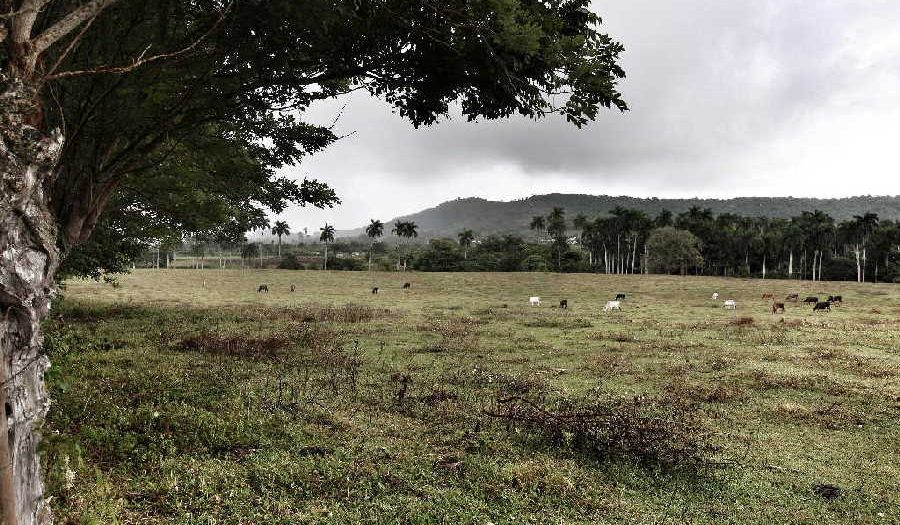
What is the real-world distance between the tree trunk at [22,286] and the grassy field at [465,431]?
34cm

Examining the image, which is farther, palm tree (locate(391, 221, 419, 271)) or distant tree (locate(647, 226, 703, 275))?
palm tree (locate(391, 221, 419, 271))

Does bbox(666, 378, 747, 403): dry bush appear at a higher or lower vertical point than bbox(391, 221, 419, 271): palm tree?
lower

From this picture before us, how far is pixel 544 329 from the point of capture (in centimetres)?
2475

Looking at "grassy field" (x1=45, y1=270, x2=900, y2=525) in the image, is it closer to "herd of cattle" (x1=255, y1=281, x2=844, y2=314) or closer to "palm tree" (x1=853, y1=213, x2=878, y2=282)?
"herd of cattle" (x1=255, y1=281, x2=844, y2=314)

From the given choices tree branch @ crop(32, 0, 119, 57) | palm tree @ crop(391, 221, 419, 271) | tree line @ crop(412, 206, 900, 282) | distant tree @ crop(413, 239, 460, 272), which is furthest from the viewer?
palm tree @ crop(391, 221, 419, 271)

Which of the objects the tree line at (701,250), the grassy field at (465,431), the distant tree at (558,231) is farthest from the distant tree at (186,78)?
the distant tree at (558,231)

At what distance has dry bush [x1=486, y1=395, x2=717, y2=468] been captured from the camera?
830 cm

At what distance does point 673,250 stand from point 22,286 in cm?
10425

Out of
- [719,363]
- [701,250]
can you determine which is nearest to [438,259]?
[701,250]

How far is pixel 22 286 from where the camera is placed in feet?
12.6

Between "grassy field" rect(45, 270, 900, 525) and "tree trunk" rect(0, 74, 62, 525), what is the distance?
1.10 feet

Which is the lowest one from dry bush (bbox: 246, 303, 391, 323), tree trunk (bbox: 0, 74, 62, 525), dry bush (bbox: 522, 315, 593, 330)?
dry bush (bbox: 522, 315, 593, 330)

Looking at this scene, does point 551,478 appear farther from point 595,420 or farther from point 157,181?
point 157,181

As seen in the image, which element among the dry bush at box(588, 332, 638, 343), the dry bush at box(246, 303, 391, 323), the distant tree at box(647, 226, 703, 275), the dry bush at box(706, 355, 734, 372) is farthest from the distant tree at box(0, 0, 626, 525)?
the distant tree at box(647, 226, 703, 275)
